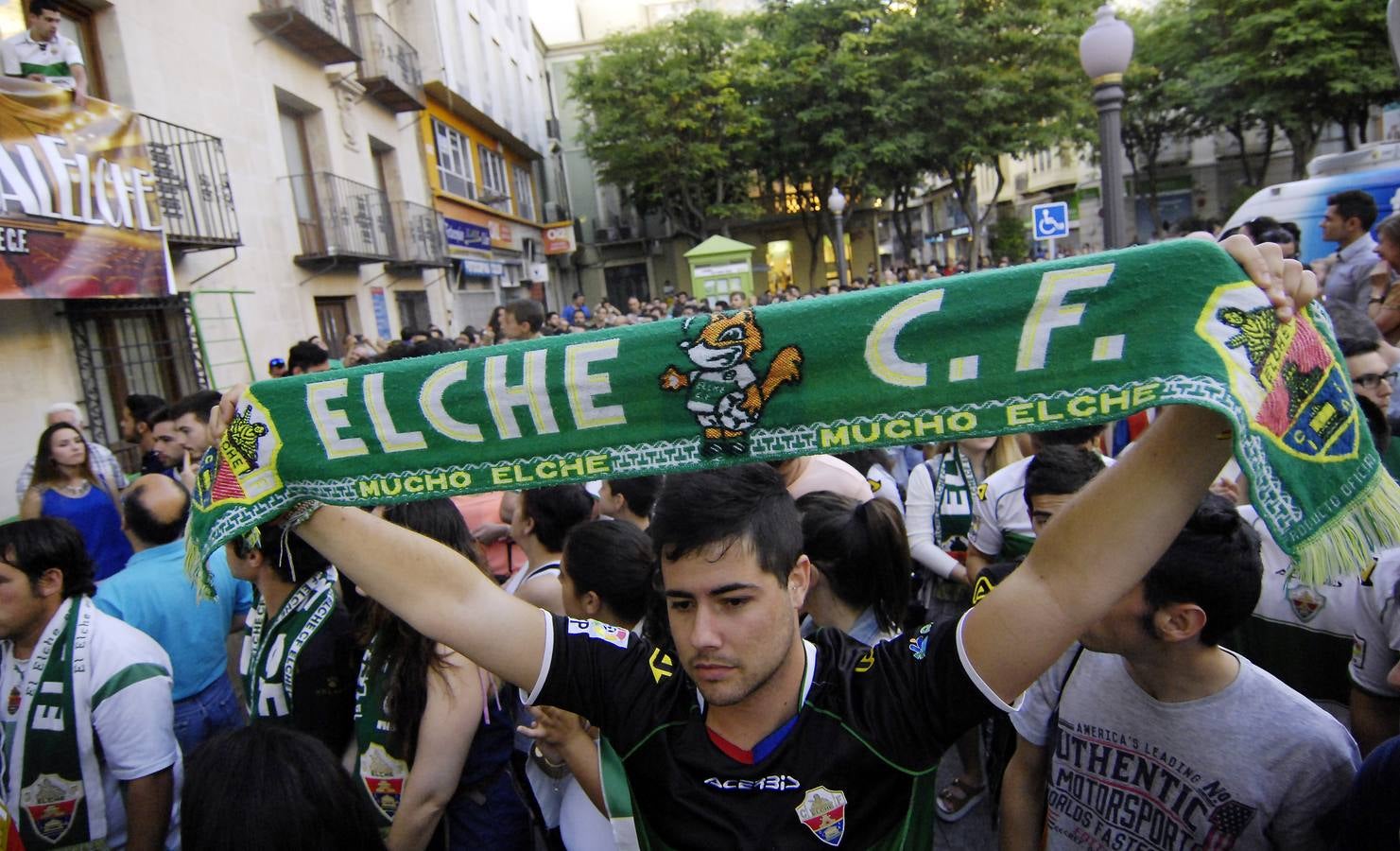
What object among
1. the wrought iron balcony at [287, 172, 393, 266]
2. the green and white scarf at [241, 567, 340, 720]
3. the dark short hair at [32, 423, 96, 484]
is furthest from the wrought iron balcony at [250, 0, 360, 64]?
the green and white scarf at [241, 567, 340, 720]

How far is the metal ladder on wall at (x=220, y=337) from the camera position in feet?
→ 30.9

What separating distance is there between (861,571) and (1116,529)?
154 centimetres

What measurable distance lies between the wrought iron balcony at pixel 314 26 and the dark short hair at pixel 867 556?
12.0 meters

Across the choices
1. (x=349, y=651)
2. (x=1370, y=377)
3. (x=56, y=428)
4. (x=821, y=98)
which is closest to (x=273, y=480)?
(x=349, y=651)

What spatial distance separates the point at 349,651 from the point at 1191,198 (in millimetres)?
38448

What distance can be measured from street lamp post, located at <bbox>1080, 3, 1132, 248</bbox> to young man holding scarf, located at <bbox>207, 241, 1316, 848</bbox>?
5.49 metres

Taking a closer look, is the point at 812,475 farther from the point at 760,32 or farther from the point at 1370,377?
the point at 760,32

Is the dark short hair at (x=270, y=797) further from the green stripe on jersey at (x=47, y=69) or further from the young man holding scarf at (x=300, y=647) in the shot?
the green stripe on jersey at (x=47, y=69)

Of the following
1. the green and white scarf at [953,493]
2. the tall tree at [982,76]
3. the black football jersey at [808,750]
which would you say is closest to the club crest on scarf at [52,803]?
the black football jersey at [808,750]

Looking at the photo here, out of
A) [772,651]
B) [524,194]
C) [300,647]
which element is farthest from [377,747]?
[524,194]

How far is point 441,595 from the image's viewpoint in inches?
69.3

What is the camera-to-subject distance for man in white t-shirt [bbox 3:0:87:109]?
667 cm

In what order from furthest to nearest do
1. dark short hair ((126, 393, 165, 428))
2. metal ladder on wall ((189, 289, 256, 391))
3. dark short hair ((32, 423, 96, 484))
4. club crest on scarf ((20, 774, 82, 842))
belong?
metal ladder on wall ((189, 289, 256, 391)) → dark short hair ((126, 393, 165, 428)) → dark short hair ((32, 423, 96, 484)) → club crest on scarf ((20, 774, 82, 842))

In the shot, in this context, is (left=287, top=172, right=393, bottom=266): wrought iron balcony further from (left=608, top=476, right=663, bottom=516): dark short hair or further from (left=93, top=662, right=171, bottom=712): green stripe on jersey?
(left=93, top=662, right=171, bottom=712): green stripe on jersey
